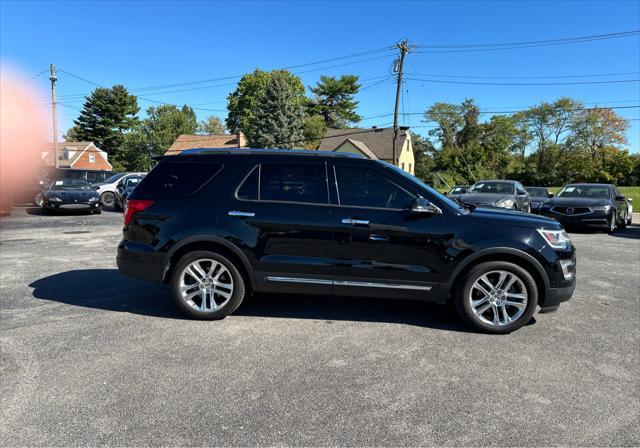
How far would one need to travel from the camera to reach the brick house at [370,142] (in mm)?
45938

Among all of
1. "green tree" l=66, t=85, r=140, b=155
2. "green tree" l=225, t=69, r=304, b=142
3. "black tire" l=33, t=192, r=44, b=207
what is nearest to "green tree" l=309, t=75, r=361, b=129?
"green tree" l=225, t=69, r=304, b=142

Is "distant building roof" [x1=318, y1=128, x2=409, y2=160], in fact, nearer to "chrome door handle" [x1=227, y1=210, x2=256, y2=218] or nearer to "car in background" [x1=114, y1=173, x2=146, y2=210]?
"car in background" [x1=114, y1=173, x2=146, y2=210]

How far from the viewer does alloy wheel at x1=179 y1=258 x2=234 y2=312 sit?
14.2 ft

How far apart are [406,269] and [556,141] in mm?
78217

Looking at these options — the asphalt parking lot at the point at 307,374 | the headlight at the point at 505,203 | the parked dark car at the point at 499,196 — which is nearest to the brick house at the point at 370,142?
the parked dark car at the point at 499,196

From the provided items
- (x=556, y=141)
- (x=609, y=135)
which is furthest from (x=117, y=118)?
(x=609, y=135)

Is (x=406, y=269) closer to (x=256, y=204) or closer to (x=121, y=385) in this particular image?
(x=256, y=204)

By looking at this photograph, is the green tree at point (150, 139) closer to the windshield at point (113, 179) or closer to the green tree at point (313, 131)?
the green tree at point (313, 131)

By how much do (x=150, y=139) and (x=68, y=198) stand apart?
61.7 metres

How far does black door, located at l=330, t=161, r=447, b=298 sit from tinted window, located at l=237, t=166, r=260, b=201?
89cm

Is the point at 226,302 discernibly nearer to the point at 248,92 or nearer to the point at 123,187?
the point at 123,187

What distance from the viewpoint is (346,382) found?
3.08 m

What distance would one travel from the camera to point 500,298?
160 inches

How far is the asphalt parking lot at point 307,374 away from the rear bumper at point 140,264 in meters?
0.46
